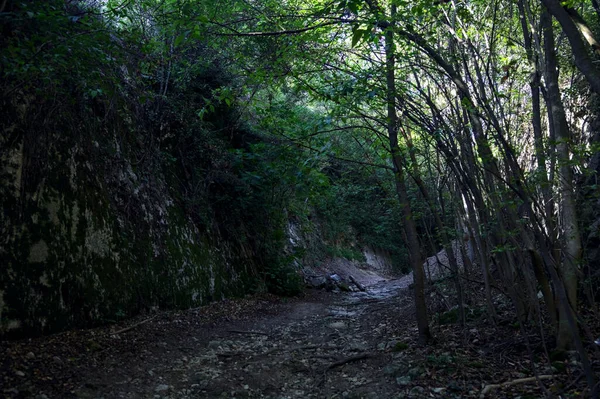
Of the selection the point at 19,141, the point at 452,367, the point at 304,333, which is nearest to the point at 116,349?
the point at 19,141

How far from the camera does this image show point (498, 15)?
5875 millimetres

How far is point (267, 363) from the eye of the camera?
5434 millimetres

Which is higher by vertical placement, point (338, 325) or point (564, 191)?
point (564, 191)

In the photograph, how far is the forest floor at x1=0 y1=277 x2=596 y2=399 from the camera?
156 inches

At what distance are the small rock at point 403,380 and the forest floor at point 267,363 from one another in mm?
10

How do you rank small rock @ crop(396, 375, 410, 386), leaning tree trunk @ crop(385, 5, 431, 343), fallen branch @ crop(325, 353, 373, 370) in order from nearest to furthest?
small rock @ crop(396, 375, 410, 386), fallen branch @ crop(325, 353, 373, 370), leaning tree trunk @ crop(385, 5, 431, 343)

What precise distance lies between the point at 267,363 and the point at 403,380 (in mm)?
1730

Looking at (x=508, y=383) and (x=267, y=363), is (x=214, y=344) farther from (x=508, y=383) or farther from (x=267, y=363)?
(x=508, y=383)

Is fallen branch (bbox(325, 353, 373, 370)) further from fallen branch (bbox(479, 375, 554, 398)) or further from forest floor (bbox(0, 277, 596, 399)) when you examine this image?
fallen branch (bbox(479, 375, 554, 398))

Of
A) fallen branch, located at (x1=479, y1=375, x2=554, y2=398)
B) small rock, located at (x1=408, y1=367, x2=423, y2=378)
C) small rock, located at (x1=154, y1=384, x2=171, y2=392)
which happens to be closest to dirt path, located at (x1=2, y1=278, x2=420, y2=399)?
small rock, located at (x1=154, y1=384, x2=171, y2=392)

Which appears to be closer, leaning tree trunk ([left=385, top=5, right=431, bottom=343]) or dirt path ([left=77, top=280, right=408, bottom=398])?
dirt path ([left=77, top=280, right=408, bottom=398])

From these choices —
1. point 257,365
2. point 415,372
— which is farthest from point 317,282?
point 415,372

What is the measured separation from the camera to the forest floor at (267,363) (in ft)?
13.0

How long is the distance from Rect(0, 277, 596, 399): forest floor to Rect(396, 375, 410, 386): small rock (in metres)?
0.01
